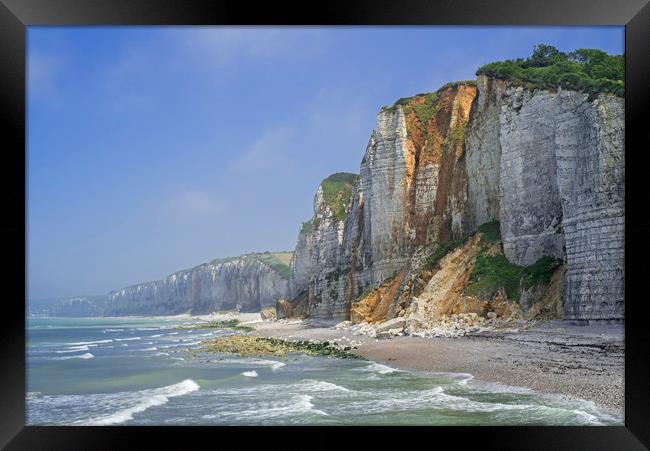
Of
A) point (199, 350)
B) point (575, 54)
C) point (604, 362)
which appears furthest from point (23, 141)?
point (575, 54)

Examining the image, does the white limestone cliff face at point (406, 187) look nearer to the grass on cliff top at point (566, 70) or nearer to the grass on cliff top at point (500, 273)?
the grass on cliff top at point (500, 273)

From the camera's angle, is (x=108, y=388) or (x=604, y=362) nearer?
(x=604, y=362)

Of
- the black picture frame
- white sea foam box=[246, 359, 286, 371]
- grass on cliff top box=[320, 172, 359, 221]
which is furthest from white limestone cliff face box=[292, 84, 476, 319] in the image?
the black picture frame

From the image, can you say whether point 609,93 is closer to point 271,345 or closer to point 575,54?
point 575,54

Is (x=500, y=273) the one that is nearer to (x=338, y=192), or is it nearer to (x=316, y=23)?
(x=316, y=23)

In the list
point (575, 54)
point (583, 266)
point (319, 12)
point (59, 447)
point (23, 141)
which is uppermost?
point (575, 54)

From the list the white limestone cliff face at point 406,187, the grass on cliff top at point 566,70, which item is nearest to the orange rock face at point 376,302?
the white limestone cliff face at point 406,187
